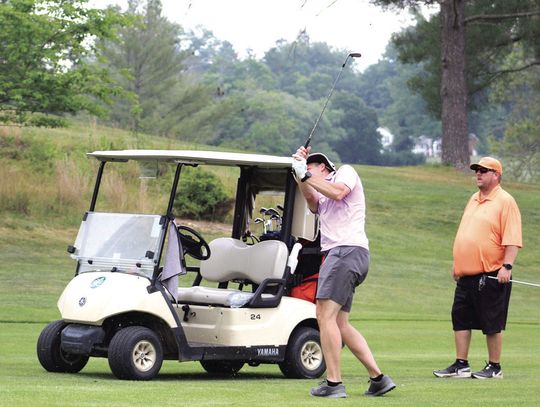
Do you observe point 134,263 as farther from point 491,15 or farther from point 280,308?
point 491,15

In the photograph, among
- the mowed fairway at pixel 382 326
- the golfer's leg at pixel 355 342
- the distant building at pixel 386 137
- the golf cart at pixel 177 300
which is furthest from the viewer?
the distant building at pixel 386 137

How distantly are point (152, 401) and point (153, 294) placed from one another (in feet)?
6.35

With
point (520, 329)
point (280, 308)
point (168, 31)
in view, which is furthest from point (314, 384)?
point (168, 31)

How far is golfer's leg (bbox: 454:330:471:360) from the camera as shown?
10.2 metres

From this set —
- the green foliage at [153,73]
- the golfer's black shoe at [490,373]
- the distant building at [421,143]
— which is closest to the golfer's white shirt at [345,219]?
the golfer's black shoe at [490,373]

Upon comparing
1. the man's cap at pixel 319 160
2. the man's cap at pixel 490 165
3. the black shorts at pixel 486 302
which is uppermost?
the man's cap at pixel 490 165

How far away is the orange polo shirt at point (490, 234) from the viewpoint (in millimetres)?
10047

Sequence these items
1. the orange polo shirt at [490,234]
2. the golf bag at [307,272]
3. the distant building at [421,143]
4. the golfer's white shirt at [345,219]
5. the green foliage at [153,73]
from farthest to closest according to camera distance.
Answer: the distant building at [421,143]
the green foliage at [153,73]
the golf bag at [307,272]
the orange polo shirt at [490,234]
the golfer's white shirt at [345,219]

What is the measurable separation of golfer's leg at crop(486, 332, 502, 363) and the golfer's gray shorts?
1.92m

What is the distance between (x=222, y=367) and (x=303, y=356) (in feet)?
2.69

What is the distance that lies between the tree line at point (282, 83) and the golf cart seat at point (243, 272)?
A: 965 centimetres

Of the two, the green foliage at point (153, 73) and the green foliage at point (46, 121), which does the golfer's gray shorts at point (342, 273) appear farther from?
the green foliage at point (153, 73)

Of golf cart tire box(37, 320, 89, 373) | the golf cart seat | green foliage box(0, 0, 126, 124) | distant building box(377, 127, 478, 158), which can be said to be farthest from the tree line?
golf cart tire box(37, 320, 89, 373)

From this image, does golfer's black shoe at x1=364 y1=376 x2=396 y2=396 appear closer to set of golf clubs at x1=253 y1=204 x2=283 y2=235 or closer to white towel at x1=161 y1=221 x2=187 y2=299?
white towel at x1=161 y1=221 x2=187 y2=299
